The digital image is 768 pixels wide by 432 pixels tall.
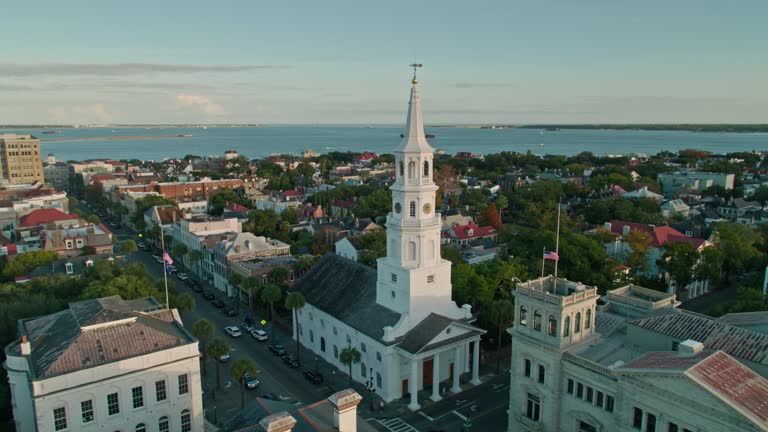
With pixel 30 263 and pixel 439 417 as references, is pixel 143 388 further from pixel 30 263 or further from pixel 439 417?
pixel 30 263

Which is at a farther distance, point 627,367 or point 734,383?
point 627,367

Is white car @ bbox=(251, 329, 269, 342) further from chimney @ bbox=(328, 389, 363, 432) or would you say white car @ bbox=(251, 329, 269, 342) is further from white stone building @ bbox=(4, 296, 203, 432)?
chimney @ bbox=(328, 389, 363, 432)

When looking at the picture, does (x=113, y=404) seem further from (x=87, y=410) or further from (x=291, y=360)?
(x=291, y=360)

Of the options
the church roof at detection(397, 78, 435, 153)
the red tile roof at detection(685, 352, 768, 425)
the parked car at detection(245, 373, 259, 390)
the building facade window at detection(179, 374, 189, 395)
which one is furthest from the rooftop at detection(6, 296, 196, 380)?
the red tile roof at detection(685, 352, 768, 425)

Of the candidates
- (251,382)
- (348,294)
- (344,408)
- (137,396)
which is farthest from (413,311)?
(344,408)

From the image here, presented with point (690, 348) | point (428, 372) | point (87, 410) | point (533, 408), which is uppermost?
point (690, 348)

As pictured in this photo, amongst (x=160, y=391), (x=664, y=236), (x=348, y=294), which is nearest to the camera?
(x=160, y=391)
